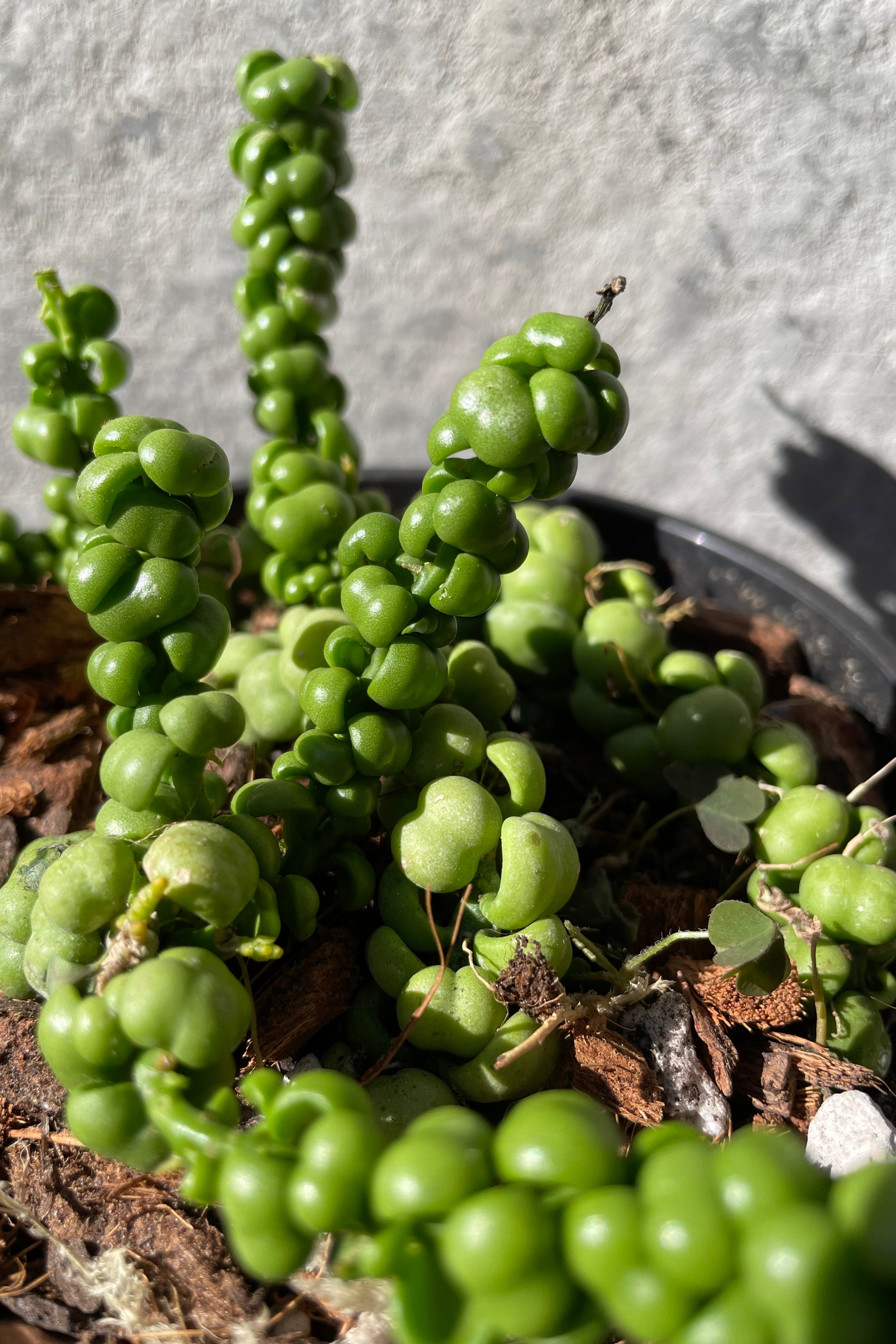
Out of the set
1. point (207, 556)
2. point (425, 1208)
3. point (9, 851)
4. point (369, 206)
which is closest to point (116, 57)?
point (369, 206)

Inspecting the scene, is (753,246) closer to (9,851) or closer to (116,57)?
(116,57)

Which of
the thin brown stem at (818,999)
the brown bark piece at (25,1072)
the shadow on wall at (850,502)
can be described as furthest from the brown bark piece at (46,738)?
the shadow on wall at (850,502)

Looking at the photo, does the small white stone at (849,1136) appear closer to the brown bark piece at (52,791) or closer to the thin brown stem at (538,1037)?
the thin brown stem at (538,1037)

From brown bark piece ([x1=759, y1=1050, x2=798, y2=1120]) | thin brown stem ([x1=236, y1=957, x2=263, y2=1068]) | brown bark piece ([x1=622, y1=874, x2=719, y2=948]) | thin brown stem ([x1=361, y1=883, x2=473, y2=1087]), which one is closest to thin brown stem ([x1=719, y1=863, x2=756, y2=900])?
brown bark piece ([x1=622, y1=874, x2=719, y2=948])

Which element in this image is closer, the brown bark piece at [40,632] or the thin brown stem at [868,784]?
the thin brown stem at [868,784]

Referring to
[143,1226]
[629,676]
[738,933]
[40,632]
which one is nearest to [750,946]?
[738,933]

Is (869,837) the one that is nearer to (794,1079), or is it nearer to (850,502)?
(794,1079)
